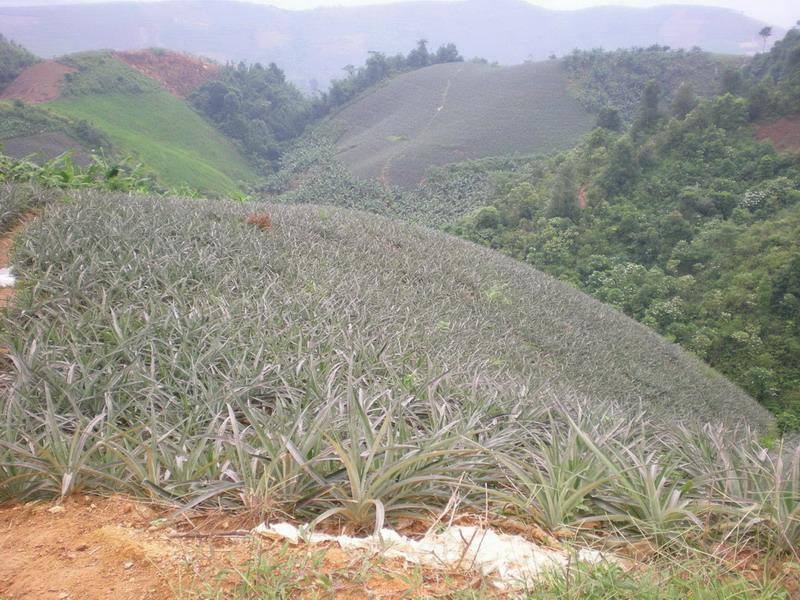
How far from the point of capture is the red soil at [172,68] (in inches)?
1987

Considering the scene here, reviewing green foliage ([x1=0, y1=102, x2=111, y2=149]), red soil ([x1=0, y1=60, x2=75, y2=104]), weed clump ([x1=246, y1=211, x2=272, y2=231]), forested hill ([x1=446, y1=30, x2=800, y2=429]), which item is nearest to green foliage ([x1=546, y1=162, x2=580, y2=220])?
forested hill ([x1=446, y1=30, x2=800, y2=429])

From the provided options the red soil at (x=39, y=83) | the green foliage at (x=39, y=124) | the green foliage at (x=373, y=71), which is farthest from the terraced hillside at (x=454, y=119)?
the red soil at (x=39, y=83)

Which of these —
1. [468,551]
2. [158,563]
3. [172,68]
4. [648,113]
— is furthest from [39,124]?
[468,551]

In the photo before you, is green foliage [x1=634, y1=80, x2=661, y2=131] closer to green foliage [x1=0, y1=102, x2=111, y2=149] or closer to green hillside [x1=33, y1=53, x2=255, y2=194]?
green hillside [x1=33, y1=53, x2=255, y2=194]

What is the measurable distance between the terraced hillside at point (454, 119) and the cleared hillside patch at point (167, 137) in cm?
1101

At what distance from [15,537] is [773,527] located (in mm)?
2166

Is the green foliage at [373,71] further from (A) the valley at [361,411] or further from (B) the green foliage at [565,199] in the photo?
(A) the valley at [361,411]

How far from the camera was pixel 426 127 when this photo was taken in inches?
1906

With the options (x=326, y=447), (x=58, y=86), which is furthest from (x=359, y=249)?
(x=58, y=86)

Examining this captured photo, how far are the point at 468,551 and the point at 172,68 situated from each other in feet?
209

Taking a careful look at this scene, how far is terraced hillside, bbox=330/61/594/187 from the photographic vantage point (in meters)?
41.1

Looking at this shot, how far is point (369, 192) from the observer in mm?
35531

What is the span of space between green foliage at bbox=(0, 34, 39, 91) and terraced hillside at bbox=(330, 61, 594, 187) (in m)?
27.7

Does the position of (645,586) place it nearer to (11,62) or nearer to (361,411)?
(361,411)
